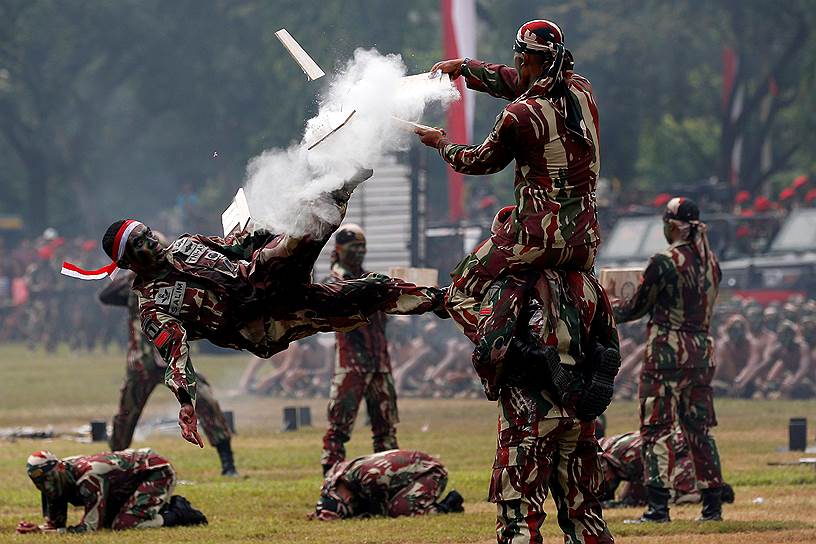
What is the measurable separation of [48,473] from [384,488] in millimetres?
2457

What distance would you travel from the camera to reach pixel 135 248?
1031cm

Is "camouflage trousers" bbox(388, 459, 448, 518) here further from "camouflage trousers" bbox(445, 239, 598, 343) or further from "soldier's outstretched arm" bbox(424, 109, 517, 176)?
"soldier's outstretched arm" bbox(424, 109, 517, 176)

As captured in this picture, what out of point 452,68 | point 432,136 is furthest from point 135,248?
point 452,68

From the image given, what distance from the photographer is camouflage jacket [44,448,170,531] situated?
12.6 metres

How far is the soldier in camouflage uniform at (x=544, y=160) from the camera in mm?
9000

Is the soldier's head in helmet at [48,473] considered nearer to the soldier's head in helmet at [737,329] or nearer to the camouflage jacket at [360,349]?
the camouflage jacket at [360,349]

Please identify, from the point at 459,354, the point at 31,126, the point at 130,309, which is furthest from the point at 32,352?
the point at 130,309

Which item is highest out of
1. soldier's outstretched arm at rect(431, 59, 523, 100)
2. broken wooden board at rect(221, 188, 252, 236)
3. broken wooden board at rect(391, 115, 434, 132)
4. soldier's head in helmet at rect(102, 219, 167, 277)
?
soldier's outstretched arm at rect(431, 59, 523, 100)

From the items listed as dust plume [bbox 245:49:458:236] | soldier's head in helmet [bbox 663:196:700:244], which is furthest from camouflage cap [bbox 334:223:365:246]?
dust plume [bbox 245:49:458:236]

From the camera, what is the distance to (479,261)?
9.28 metres

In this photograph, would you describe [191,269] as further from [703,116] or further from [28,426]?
[703,116]

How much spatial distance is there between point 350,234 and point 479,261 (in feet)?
17.9

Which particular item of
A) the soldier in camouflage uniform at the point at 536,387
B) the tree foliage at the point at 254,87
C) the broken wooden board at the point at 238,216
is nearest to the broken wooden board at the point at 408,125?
the soldier in camouflage uniform at the point at 536,387

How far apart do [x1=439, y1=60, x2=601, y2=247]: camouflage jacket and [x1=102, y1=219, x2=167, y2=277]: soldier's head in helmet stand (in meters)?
2.06
